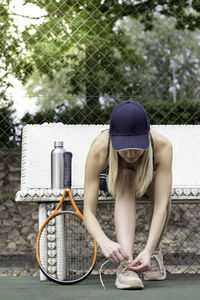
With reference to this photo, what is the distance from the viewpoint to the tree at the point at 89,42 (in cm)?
379

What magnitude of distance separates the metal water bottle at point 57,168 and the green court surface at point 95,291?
48cm

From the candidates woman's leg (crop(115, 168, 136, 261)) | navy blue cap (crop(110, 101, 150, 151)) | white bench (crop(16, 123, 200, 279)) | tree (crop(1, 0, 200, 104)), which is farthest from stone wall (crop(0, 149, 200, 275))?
navy blue cap (crop(110, 101, 150, 151))

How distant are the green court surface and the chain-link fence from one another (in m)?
1.21

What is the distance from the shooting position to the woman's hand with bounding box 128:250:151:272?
6.03 feet

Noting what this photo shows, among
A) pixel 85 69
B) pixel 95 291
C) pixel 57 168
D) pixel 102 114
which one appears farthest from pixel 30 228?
pixel 95 291

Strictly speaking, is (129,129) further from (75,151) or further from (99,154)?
(75,151)

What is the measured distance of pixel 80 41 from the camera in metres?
4.02

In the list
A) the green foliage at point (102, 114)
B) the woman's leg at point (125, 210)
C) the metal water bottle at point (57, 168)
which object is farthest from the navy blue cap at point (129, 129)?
the green foliage at point (102, 114)

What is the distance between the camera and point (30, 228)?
426 centimetres

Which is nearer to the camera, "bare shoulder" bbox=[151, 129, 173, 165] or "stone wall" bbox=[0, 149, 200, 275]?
"bare shoulder" bbox=[151, 129, 173, 165]

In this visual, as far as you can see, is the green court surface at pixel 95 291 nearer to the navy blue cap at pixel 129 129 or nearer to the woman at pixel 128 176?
the woman at pixel 128 176

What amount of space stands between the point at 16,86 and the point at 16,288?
191cm

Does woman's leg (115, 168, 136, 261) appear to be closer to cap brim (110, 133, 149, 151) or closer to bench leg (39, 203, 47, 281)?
cap brim (110, 133, 149, 151)

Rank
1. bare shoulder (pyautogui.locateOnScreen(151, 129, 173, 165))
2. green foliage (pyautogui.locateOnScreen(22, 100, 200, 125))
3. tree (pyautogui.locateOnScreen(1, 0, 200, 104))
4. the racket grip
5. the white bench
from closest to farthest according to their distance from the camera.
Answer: bare shoulder (pyautogui.locateOnScreen(151, 129, 173, 165)) → the racket grip → the white bench → tree (pyautogui.locateOnScreen(1, 0, 200, 104)) → green foliage (pyautogui.locateOnScreen(22, 100, 200, 125))
